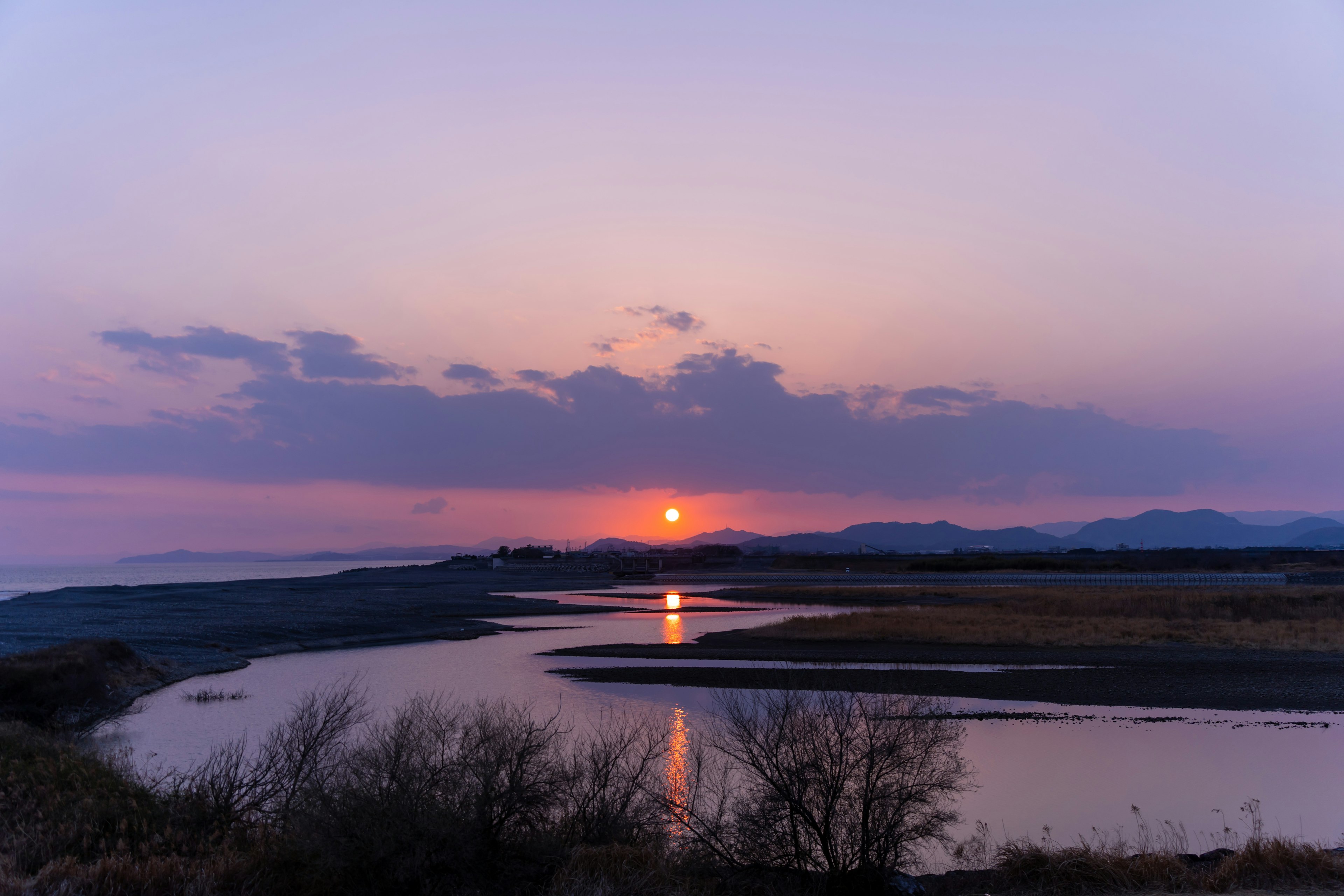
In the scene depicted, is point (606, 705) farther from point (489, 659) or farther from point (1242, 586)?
point (1242, 586)

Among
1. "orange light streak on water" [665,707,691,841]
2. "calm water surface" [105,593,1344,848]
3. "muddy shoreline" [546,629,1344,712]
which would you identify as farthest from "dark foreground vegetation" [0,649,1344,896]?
"muddy shoreline" [546,629,1344,712]

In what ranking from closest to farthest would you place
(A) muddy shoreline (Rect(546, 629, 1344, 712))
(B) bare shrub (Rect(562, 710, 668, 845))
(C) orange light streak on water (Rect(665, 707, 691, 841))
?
(B) bare shrub (Rect(562, 710, 668, 845)) < (C) orange light streak on water (Rect(665, 707, 691, 841)) < (A) muddy shoreline (Rect(546, 629, 1344, 712))

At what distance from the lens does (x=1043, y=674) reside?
3177cm

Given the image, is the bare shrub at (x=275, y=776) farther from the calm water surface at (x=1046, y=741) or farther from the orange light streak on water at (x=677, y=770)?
the calm water surface at (x=1046, y=741)

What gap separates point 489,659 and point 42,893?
99.1ft

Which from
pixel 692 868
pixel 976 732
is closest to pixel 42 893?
pixel 692 868

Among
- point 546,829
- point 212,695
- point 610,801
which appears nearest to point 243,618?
point 212,695

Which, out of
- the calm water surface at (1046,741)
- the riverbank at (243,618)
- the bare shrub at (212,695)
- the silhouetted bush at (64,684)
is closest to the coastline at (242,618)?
the riverbank at (243,618)

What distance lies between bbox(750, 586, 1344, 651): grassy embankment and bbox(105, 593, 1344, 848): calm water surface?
12.7m

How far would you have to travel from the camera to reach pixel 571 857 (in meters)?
10.5

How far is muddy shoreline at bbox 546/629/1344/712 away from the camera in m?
26.8

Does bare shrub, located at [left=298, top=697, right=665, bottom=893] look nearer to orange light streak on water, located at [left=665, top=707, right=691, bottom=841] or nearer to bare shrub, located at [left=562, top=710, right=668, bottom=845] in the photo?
bare shrub, located at [left=562, top=710, right=668, bottom=845]

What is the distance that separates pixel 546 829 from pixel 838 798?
3843 mm

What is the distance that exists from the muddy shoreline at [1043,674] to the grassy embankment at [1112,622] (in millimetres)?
1592
